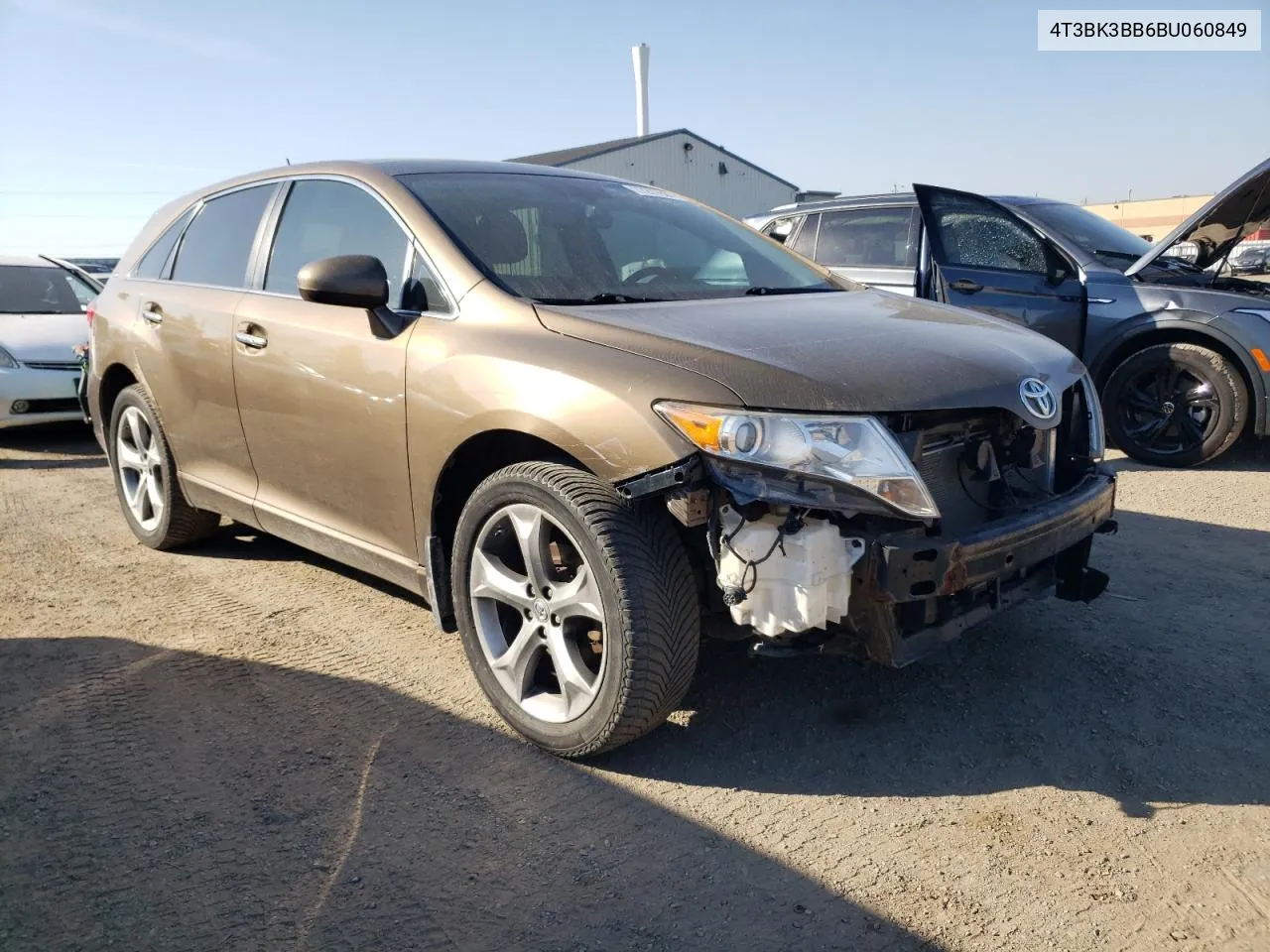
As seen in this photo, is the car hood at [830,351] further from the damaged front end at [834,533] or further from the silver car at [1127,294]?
the silver car at [1127,294]

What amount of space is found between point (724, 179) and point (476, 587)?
122 feet

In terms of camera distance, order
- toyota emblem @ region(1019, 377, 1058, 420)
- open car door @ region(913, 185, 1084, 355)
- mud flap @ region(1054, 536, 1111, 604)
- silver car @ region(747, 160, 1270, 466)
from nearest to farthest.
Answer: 1. toyota emblem @ region(1019, 377, 1058, 420)
2. mud flap @ region(1054, 536, 1111, 604)
3. silver car @ region(747, 160, 1270, 466)
4. open car door @ region(913, 185, 1084, 355)

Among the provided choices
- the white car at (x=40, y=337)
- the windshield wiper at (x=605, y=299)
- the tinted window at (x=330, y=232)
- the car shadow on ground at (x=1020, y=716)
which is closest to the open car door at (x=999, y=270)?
the car shadow on ground at (x=1020, y=716)

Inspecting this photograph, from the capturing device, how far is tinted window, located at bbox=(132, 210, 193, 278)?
15.6 feet

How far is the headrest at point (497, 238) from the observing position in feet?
10.7

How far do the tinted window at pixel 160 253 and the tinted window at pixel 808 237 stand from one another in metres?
4.61

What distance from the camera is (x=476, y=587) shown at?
3.04m

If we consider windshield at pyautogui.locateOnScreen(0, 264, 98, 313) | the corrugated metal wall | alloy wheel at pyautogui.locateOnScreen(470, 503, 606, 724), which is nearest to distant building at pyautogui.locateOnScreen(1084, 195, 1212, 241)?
the corrugated metal wall

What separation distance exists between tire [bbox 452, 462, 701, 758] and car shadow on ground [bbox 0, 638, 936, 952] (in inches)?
6.7

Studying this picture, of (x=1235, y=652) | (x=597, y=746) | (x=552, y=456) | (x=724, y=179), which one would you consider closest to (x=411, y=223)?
(x=552, y=456)

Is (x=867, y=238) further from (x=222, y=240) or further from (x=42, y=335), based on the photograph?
(x=42, y=335)

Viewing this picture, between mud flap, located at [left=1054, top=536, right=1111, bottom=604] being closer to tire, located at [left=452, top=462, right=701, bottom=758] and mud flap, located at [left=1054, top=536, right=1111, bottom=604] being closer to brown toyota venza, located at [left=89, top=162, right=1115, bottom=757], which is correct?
brown toyota venza, located at [left=89, top=162, right=1115, bottom=757]

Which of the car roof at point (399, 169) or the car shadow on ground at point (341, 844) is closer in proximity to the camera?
the car shadow on ground at point (341, 844)

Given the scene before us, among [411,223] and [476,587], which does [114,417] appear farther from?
[476,587]
